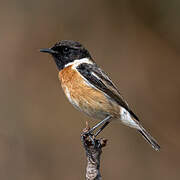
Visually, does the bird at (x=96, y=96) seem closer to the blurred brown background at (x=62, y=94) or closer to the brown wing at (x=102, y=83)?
the brown wing at (x=102, y=83)

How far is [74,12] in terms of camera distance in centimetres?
1024

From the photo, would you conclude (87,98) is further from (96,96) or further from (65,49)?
(65,49)

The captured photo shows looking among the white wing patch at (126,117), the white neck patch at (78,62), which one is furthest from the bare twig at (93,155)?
the white neck patch at (78,62)

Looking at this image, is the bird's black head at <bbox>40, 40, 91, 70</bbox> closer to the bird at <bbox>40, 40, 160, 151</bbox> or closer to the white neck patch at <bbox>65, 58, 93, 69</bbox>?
the white neck patch at <bbox>65, 58, 93, 69</bbox>

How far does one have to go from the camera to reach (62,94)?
32.3 ft

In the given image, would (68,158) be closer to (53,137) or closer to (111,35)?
(53,137)

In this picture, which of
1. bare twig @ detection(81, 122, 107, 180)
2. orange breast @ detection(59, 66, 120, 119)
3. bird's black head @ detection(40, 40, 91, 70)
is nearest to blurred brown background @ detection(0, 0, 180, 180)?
bird's black head @ detection(40, 40, 91, 70)

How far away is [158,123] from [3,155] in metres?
3.36

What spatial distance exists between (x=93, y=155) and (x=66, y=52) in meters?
2.20

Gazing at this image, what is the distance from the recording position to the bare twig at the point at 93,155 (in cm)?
492

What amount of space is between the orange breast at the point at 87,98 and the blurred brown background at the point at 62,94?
287 cm

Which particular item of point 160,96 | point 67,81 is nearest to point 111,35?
point 160,96

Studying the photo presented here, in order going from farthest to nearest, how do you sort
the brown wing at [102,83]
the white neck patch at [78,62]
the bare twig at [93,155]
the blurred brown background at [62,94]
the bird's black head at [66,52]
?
1. the blurred brown background at [62,94]
2. the bird's black head at [66,52]
3. the white neck patch at [78,62]
4. the brown wing at [102,83]
5. the bare twig at [93,155]

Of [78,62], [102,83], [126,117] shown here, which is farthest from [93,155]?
[78,62]
